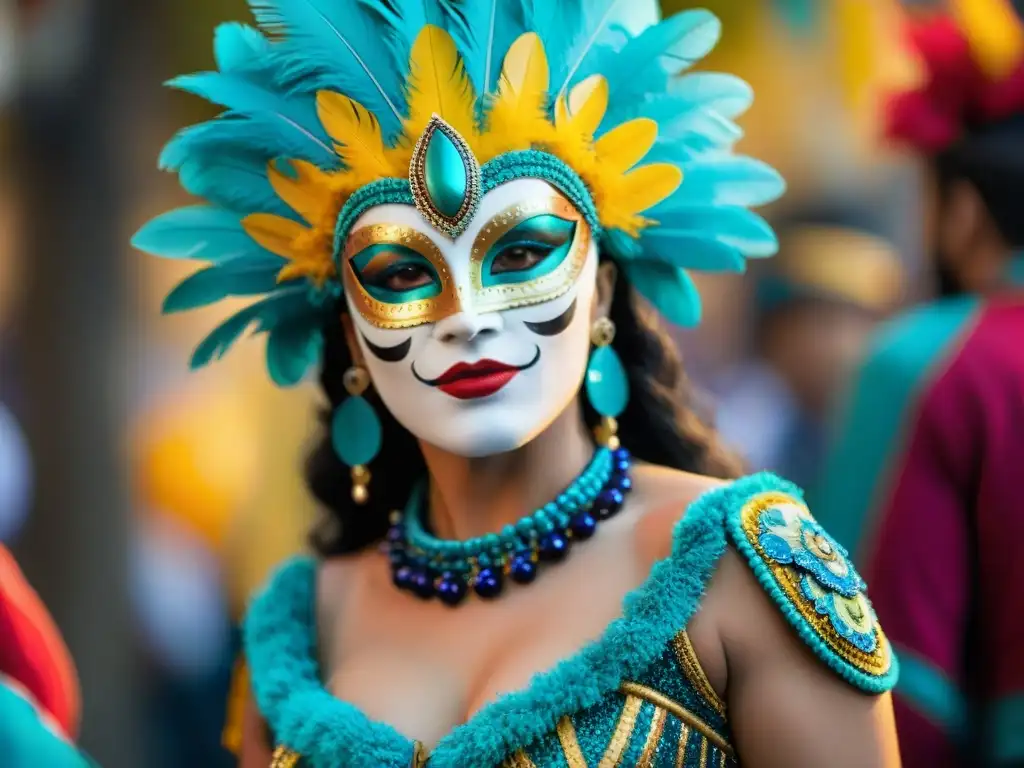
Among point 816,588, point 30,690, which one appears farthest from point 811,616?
point 30,690

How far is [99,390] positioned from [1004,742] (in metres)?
2.72

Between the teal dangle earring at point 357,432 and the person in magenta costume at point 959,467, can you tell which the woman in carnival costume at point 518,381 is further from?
the person in magenta costume at point 959,467

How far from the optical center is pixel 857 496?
9.21 ft

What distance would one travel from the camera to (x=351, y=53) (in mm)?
1879

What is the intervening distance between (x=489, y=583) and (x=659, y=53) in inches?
31.4

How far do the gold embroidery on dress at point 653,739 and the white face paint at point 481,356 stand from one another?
1.33 feet

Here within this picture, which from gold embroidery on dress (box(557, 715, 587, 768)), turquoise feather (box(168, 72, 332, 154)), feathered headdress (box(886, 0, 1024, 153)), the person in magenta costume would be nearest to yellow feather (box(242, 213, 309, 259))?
turquoise feather (box(168, 72, 332, 154))

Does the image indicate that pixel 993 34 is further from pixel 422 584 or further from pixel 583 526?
pixel 422 584

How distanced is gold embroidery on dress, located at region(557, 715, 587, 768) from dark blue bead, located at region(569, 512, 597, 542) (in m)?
0.28

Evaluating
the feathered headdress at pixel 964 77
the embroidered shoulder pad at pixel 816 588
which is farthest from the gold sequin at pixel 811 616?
the feathered headdress at pixel 964 77

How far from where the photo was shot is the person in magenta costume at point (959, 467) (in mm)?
2551

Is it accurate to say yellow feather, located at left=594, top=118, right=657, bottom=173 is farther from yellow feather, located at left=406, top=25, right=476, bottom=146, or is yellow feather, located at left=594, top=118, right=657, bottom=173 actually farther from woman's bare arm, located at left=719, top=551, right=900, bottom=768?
woman's bare arm, located at left=719, top=551, right=900, bottom=768

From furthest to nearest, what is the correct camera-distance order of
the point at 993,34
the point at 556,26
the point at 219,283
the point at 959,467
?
the point at 993,34 < the point at 959,467 < the point at 219,283 < the point at 556,26

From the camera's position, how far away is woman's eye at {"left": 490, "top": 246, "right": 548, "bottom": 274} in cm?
181
